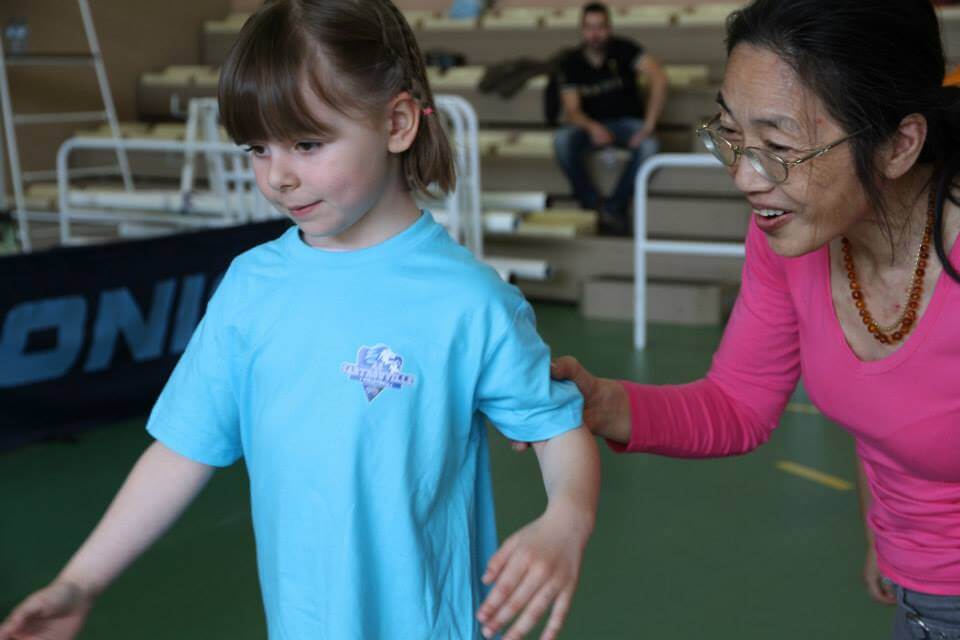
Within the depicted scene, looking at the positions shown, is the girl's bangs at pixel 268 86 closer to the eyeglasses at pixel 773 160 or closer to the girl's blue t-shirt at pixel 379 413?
the girl's blue t-shirt at pixel 379 413

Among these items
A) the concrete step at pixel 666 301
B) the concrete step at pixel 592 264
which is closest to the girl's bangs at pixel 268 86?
the concrete step at pixel 666 301

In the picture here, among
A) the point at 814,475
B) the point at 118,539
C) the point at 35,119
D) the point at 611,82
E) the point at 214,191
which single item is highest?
the point at 118,539

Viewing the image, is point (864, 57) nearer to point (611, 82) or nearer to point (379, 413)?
point (379, 413)

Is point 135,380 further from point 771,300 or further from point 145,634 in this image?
point 771,300

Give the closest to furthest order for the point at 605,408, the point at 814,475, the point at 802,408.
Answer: the point at 605,408
the point at 814,475
the point at 802,408

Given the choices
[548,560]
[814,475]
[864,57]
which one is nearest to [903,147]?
[864,57]

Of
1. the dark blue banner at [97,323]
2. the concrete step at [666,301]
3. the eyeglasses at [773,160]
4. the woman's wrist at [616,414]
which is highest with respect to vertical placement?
the eyeglasses at [773,160]

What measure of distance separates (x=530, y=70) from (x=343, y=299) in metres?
6.34

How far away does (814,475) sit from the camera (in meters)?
3.47

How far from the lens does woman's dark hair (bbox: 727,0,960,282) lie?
1.20 meters

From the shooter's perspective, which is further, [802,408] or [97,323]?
[802,408]

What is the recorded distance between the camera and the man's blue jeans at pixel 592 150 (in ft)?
21.2

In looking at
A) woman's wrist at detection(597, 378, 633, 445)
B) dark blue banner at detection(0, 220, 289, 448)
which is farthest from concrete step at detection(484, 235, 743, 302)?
woman's wrist at detection(597, 378, 633, 445)

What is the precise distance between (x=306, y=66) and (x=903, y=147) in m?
0.63
